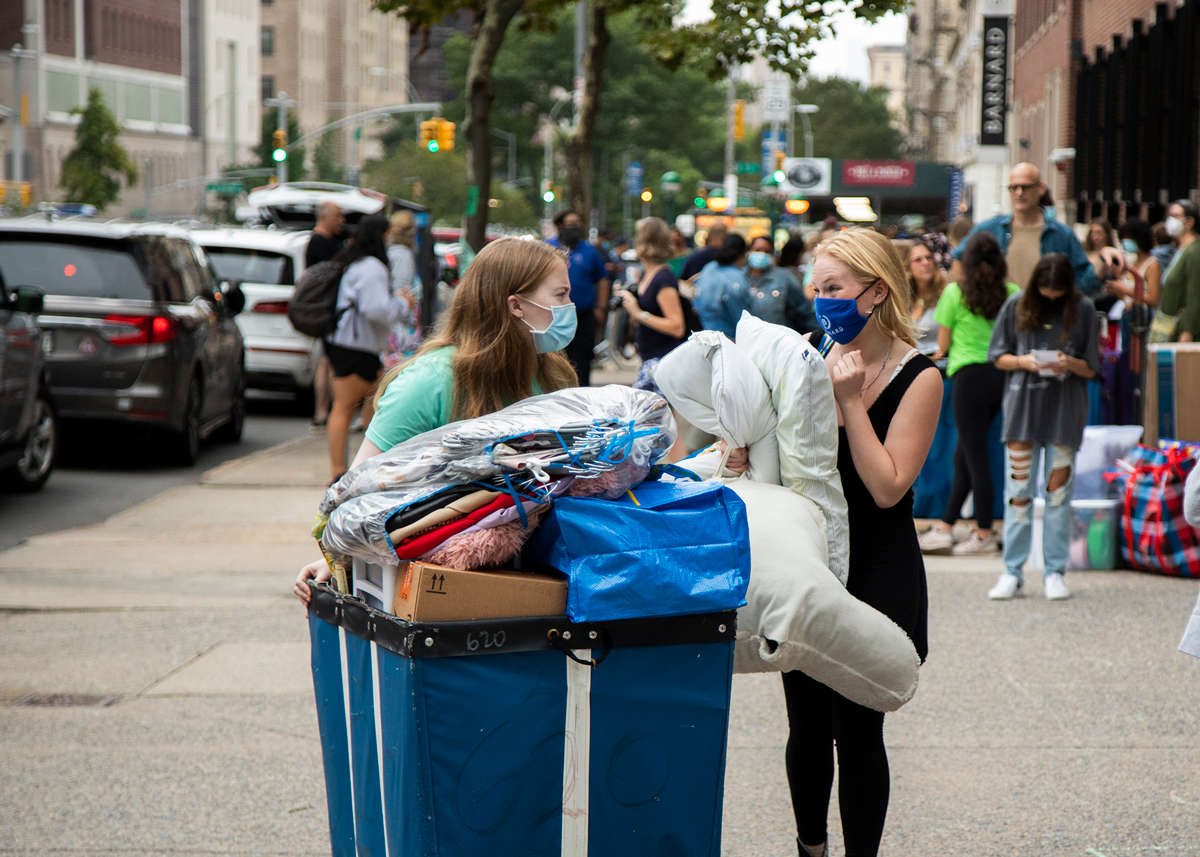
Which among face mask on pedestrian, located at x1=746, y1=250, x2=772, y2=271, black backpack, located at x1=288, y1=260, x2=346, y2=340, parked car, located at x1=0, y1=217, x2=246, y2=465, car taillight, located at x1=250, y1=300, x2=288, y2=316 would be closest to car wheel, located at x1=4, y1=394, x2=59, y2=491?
parked car, located at x1=0, y1=217, x2=246, y2=465

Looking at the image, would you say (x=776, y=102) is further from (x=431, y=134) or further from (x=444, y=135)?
(x=431, y=134)

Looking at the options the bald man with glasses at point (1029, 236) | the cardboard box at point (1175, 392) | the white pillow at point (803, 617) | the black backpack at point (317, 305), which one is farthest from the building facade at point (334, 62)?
the white pillow at point (803, 617)

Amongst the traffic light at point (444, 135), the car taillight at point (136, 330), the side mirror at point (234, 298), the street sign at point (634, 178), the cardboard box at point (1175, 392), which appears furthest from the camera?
the street sign at point (634, 178)

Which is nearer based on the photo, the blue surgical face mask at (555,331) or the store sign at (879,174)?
the blue surgical face mask at (555,331)

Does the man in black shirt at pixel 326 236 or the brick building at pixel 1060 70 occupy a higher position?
the brick building at pixel 1060 70

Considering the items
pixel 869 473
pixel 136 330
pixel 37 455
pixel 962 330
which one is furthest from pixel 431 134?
pixel 869 473

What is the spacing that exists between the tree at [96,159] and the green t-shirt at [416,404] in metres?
67.1

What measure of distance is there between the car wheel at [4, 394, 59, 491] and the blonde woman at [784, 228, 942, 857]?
8.41 metres

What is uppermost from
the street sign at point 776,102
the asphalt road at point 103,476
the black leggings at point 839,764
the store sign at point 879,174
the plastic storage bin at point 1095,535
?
the street sign at point 776,102

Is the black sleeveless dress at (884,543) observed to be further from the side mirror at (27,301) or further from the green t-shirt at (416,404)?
the side mirror at (27,301)

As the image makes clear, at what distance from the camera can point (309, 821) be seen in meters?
4.78

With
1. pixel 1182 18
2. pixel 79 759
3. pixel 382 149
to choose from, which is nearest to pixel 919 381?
pixel 79 759

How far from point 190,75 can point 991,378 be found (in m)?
102

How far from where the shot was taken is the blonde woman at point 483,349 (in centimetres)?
339
